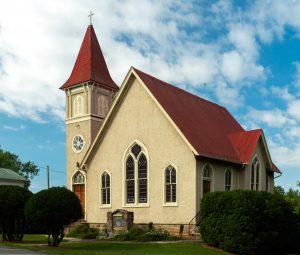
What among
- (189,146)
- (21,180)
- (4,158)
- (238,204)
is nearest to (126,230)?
(189,146)

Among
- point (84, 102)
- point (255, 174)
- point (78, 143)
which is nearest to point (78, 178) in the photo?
point (78, 143)

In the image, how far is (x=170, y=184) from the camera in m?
28.7

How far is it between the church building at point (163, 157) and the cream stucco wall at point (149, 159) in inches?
2.2

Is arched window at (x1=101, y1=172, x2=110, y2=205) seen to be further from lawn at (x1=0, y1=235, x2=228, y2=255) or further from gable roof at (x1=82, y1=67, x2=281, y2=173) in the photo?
lawn at (x1=0, y1=235, x2=228, y2=255)

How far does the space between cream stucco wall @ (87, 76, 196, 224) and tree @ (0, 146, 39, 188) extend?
54.1 metres

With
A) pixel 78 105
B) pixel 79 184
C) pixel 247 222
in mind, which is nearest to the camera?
pixel 247 222

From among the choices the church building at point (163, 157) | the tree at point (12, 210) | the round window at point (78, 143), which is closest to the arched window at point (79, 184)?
the church building at point (163, 157)

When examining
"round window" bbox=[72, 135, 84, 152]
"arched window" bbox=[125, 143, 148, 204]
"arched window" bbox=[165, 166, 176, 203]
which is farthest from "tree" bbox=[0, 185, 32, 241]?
"round window" bbox=[72, 135, 84, 152]

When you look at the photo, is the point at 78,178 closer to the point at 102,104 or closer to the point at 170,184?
the point at 102,104

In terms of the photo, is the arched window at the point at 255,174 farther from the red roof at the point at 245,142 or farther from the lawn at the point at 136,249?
the lawn at the point at 136,249

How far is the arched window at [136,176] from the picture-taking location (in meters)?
30.0

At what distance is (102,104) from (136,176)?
35.9ft

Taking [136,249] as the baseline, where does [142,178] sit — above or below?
above

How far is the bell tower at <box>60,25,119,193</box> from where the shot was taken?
37.9 meters
